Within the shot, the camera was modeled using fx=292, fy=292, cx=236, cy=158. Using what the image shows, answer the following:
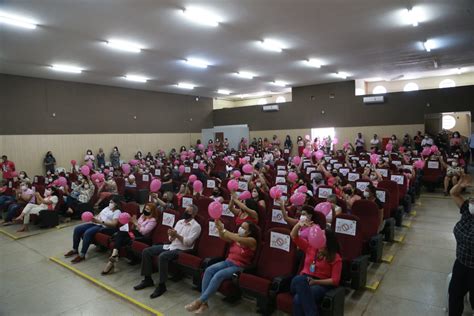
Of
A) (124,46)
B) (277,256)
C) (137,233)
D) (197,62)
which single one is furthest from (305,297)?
(197,62)

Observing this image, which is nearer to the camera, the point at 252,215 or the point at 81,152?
the point at 252,215

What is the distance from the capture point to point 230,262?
12.1 feet

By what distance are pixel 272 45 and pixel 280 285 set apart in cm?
842

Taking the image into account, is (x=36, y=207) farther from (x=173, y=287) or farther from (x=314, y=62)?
(x=314, y=62)

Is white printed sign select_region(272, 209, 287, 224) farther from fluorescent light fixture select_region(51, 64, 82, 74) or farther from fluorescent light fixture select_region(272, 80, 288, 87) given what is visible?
fluorescent light fixture select_region(272, 80, 288, 87)

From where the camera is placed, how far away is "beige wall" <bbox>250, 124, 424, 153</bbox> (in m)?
15.2

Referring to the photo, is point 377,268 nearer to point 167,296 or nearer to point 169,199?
point 167,296

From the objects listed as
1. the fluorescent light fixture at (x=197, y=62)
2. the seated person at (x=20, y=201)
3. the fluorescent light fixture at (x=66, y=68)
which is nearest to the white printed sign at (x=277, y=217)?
the seated person at (x=20, y=201)

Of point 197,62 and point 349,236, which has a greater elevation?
point 197,62

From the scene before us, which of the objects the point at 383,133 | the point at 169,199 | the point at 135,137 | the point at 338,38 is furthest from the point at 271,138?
the point at 169,199

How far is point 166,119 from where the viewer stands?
1911 cm

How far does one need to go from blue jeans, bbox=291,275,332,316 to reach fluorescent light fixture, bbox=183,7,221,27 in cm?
616

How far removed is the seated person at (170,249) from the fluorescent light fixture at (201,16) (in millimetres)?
4777

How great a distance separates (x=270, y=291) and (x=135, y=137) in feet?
51.9
